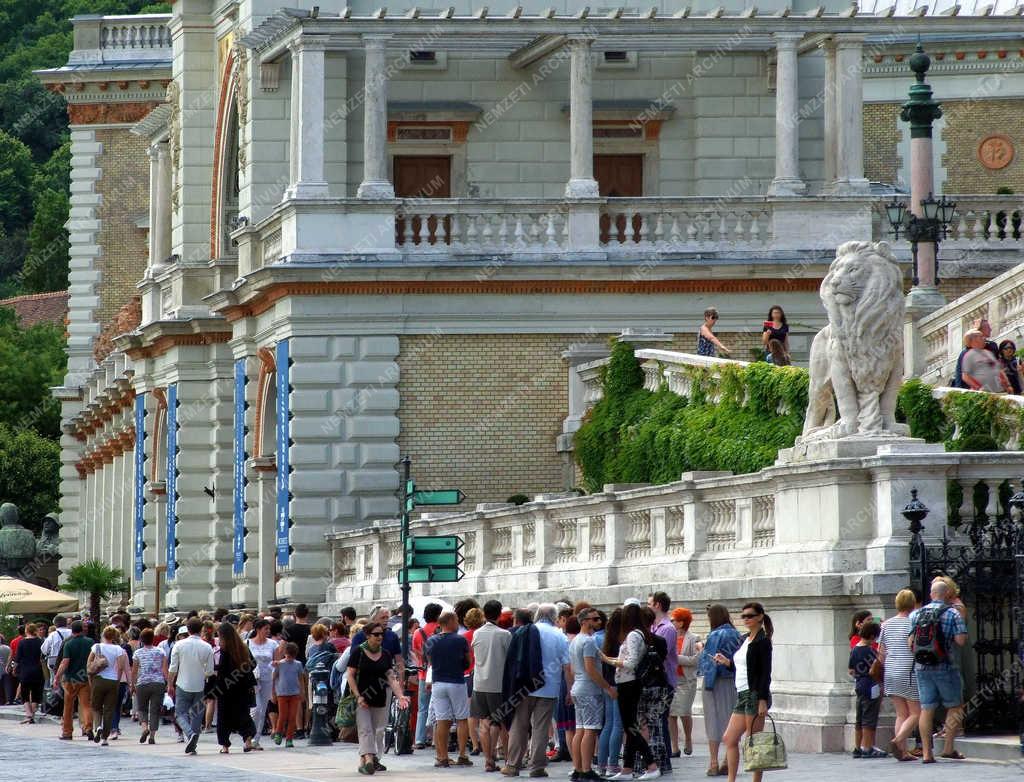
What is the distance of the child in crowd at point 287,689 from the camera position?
31.5m

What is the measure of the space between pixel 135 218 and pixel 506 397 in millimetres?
30633

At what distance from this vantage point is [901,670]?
75.0 feet

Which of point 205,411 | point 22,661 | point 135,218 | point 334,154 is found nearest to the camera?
point 22,661

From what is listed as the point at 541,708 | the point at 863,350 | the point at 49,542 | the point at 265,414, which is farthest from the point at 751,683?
the point at 49,542

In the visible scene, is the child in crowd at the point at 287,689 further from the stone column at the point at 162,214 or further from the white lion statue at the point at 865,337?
the stone column at the point at 162,214

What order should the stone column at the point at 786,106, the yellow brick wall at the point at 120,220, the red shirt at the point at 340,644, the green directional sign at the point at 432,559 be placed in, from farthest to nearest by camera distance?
the yellow brick wall at the point at 120,220 → the stone column at the point at 786,106 → the red shirt at the point at 340,644 → the green directional sign at the point at 432,559

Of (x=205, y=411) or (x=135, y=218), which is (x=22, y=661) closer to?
(x=205, y=411)

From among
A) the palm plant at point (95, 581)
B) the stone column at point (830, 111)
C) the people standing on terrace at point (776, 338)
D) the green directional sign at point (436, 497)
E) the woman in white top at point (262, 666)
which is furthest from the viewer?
the palm plant at point (95, 581)

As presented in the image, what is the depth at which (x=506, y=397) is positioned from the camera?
4169 cm

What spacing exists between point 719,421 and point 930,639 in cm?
1267

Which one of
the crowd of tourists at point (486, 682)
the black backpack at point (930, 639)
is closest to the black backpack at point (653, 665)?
the crowd of tourists at point (486, 682)

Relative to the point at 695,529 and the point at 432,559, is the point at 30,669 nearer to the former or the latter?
the point at 432,559

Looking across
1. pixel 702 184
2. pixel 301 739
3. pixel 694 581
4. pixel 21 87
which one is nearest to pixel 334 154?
pixel 702 184

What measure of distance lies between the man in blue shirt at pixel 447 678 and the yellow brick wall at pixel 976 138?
30.6m
